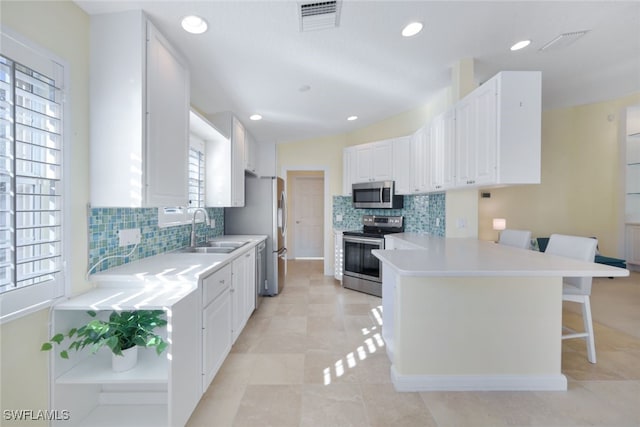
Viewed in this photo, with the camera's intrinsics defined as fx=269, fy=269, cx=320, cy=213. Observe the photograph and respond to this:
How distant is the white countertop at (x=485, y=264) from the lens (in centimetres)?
158

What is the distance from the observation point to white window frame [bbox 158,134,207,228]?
2.27 meters

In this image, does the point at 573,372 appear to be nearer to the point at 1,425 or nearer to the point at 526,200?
the point at 1,425

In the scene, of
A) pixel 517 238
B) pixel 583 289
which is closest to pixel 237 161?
pixel 517 238

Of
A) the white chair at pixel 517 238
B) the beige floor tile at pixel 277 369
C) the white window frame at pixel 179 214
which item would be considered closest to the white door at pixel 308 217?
the white window frame at pixel 179 214

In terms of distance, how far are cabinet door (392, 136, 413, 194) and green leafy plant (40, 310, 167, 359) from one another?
327cm

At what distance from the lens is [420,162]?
3.44m

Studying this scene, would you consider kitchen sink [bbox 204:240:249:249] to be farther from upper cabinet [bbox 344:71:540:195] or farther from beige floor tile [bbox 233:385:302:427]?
upper cabinet [bbox 344:71:540:195]

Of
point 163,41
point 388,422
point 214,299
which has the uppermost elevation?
point 163,41

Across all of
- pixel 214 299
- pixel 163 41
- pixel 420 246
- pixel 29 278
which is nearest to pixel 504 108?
pixel 420 246

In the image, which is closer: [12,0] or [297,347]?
[12,0]

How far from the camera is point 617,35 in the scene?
2361 millimetres

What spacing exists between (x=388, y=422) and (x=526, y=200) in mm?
5394

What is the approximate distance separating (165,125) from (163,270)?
3.05ft

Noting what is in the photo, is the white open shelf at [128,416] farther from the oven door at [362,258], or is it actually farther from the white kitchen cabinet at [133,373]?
the oven door at [362,258]
